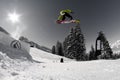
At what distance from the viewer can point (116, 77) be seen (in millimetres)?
11453

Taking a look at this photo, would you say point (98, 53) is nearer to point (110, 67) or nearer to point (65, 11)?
point (65, 11)

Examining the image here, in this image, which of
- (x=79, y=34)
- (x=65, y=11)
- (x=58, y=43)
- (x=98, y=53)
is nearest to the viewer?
(x=65, y=11)

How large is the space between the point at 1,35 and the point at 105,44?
3818 cm

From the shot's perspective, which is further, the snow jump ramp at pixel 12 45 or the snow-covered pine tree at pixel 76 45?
the snow-covered pine tree at pixel 76 45

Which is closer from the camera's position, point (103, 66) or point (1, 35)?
point (103, 66)

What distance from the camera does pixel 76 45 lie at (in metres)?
48.4

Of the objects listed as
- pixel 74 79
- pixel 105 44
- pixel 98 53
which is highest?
pixel 105 44

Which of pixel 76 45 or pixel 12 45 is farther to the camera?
pixel 76 45

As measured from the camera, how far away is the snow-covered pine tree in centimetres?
4672

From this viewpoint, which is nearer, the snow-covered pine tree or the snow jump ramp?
the snow jump ramp

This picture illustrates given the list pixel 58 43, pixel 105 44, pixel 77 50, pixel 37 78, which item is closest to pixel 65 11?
pixel 37 78

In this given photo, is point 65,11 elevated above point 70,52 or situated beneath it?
elevated above

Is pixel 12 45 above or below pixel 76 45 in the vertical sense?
below

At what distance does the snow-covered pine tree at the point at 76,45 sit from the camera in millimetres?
46716
